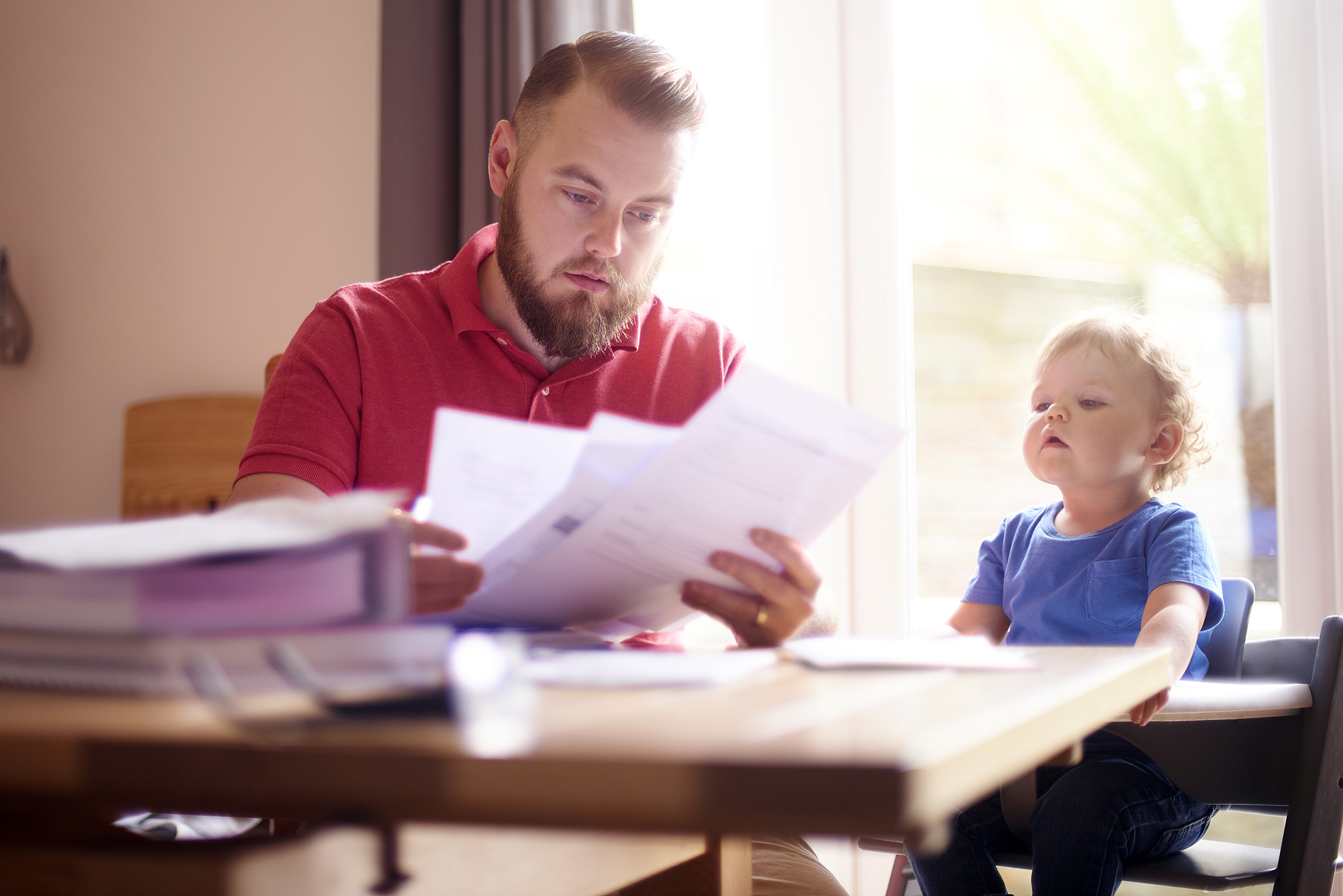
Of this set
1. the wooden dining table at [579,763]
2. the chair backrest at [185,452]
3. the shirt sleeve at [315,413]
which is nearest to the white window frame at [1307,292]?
the shirt sleeve at [315,413]

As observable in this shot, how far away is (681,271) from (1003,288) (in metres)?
0.71

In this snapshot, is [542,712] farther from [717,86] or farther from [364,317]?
[717,86]

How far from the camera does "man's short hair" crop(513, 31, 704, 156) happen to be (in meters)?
1.38

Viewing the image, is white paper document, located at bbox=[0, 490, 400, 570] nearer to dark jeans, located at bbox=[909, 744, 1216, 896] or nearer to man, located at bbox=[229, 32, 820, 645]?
man, located at bbox=[229, 32, 820, 645]

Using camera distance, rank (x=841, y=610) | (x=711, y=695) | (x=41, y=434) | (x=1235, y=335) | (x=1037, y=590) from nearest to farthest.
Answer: (x=711, y=695) < (x=1037, y=590) < (x=1235, y=335) < (x=841, y=610) < (x=41, y=434)

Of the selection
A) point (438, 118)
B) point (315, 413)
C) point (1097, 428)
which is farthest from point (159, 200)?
point (1097, 428)

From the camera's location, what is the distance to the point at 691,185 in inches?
94.0

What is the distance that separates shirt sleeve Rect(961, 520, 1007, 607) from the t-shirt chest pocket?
0.65ft

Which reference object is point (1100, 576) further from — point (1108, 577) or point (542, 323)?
point (542, 323)

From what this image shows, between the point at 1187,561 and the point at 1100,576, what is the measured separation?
0.13m

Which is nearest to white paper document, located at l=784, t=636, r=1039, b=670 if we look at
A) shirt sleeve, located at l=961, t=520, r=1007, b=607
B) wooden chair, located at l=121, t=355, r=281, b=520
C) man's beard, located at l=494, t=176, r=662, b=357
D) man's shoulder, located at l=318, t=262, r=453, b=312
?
man's beard, located at l=494, t=176, r=662, b=357

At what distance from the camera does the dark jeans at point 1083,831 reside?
122cm

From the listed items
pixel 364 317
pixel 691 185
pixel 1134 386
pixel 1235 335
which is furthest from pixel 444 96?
pixel 1235 335

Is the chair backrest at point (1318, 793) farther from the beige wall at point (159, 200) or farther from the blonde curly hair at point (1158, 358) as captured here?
the beige wall at point (159, 200)
